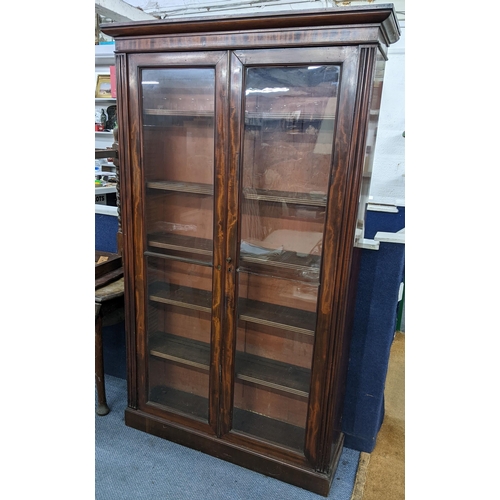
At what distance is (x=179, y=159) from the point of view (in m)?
1.80

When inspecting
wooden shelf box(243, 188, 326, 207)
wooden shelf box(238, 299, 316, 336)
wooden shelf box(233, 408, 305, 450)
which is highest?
wooden shelf box(243, 188, 326, 207)

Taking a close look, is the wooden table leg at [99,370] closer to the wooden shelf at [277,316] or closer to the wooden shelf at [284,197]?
the wooden shelf at [277,316]

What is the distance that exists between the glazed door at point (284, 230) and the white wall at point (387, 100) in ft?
5.13

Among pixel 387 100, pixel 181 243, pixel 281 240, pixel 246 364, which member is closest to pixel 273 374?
pixel 246 364

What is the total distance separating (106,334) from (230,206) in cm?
134

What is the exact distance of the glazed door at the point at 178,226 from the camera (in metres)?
1.58

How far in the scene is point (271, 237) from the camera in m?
1.68

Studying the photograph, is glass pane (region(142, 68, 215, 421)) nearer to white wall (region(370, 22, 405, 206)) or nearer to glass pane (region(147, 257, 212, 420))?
glass pane (region(147, 257, 212, 420))

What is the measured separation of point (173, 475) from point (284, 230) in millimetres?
1177

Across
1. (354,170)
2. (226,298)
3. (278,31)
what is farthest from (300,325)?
(278,31)

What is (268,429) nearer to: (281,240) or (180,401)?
(180,401)

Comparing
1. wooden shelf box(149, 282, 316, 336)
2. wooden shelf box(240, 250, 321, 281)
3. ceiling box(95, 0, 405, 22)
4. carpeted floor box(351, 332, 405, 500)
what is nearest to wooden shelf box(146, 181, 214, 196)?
A: wooden shelf box(240, 250, 321, 281)

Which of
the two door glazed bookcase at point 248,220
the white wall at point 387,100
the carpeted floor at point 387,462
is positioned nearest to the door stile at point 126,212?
the two door glazed bookcase at point 248,220

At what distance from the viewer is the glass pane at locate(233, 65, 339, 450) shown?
148cm
